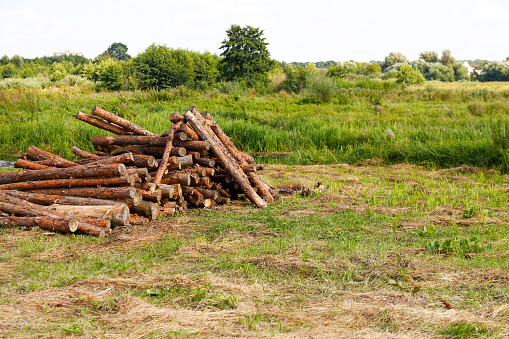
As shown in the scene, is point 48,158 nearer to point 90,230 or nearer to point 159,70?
point 90,230

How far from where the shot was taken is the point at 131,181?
631 cm

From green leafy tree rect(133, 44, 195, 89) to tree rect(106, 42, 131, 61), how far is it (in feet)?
236

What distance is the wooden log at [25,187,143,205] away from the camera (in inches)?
239

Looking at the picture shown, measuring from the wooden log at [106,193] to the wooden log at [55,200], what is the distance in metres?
0.10

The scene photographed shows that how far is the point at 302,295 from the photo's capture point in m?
3.55

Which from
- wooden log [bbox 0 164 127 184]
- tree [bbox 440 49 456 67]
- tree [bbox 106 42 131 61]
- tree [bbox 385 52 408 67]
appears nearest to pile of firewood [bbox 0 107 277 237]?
wooden log [bbox 0 164 127 184]

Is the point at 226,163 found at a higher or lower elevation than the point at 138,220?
higher

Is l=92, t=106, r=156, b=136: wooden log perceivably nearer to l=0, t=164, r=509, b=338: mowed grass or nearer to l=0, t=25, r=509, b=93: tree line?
l=0, t=164, r=509, b=338: mowed grass

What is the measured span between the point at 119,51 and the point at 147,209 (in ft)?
383

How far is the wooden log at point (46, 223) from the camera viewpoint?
5.49 metres

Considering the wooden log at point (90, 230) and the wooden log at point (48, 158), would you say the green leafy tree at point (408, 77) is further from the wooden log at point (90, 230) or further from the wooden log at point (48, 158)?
the wooden log at point (90, 230)

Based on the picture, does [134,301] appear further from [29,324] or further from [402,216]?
[402,216]

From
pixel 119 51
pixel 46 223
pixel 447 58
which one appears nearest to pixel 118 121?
pixel 46 223

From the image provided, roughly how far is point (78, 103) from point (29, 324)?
836 inches
